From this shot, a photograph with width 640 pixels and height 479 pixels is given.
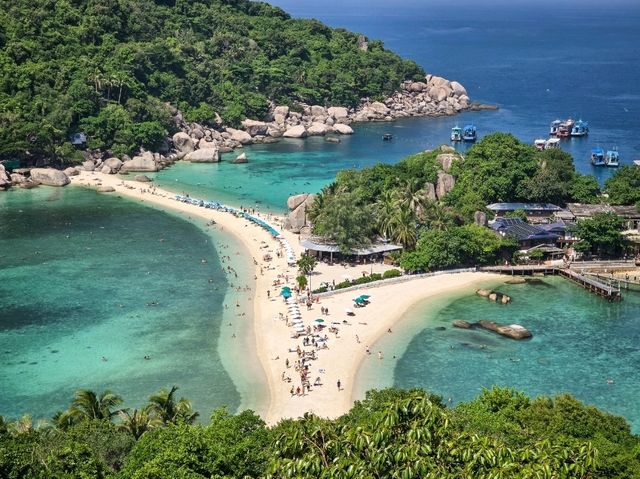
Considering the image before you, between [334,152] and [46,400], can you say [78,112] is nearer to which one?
[334,152]

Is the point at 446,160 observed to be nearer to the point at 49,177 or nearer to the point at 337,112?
the point at 49,177

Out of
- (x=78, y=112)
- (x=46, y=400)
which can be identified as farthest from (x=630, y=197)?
(x=78, y=112)

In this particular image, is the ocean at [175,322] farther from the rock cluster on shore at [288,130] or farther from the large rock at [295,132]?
the large rock at [295,132]

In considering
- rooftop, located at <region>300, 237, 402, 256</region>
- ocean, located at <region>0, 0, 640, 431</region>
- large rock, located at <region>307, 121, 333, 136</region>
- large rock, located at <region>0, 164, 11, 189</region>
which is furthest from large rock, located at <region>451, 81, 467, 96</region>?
rooftop, located at <region>300, 237, 402, 256</region>

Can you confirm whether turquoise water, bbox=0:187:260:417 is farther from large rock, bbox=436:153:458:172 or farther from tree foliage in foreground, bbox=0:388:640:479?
large rock, bbox=436:153:458:172

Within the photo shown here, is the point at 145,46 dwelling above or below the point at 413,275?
above

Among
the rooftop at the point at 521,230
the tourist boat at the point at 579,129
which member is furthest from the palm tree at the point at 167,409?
the tourist boat at the point at 579,129
